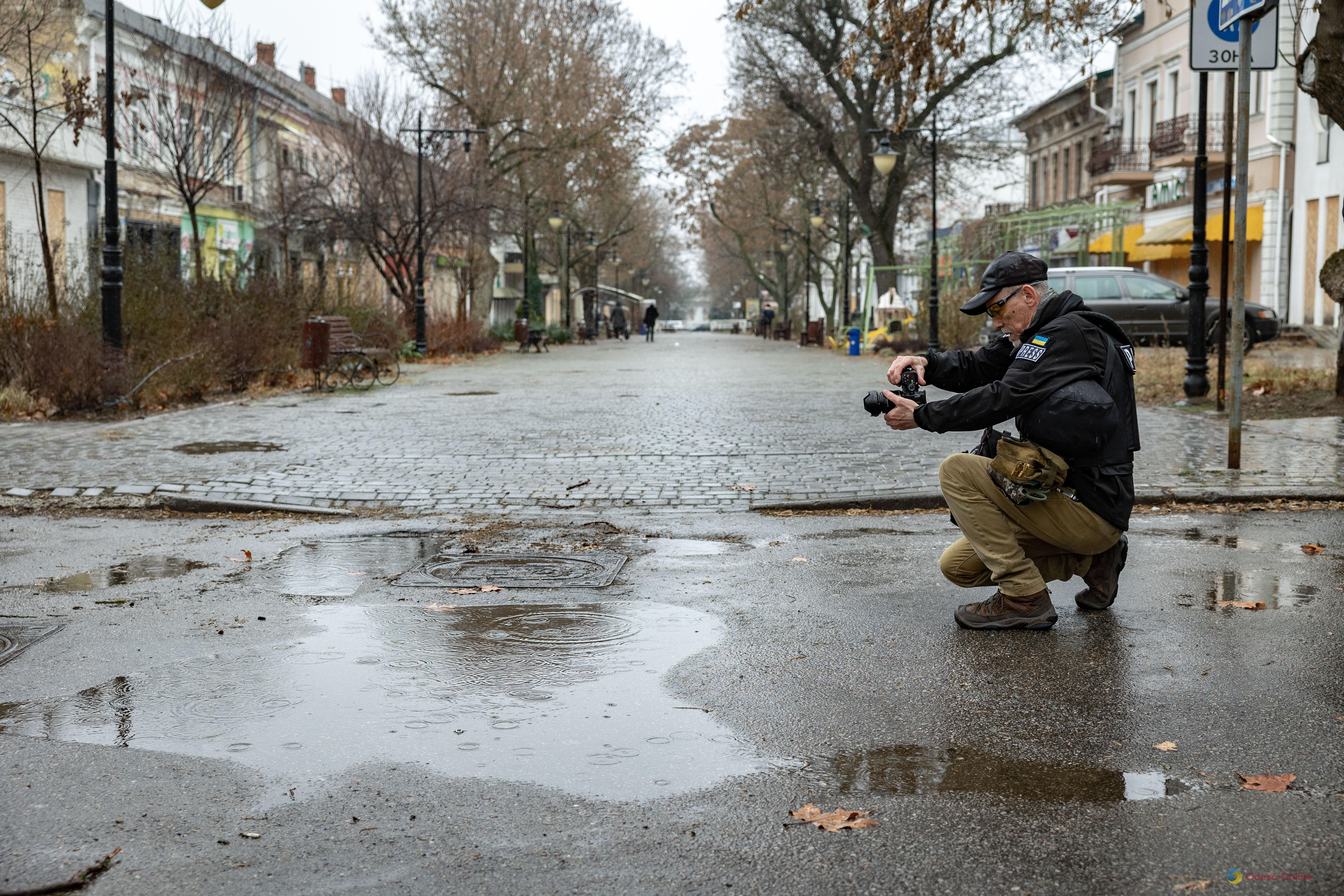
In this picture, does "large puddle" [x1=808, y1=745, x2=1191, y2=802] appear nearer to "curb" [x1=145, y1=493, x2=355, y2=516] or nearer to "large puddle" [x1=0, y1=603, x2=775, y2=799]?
"large puddle" [x1=0, y1=603, x2=775, y2=799]

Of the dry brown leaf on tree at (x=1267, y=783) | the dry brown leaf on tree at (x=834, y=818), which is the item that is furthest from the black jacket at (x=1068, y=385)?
the dry brown leaf on tree at (x=834, y=818)

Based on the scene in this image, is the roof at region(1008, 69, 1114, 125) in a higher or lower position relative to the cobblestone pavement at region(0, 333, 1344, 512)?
higher

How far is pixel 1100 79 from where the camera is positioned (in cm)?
4872

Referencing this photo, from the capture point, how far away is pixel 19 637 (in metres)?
5.33

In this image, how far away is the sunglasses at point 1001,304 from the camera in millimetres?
5199

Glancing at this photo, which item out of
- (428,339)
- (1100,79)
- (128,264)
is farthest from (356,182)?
(1100,79)

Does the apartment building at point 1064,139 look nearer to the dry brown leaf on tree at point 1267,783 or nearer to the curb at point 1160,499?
the curb at point 1160,499

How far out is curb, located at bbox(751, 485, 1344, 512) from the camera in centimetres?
860

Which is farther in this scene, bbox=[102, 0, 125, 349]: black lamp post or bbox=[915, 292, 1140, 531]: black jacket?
bbox=[102, 0, 125, 349]: black lamp post

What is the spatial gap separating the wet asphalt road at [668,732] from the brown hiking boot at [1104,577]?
0.26 feet

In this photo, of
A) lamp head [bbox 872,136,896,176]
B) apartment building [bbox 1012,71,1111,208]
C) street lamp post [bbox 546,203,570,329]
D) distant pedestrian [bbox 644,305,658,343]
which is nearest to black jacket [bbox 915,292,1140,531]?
lamp head [bbox 872,136,896,176]

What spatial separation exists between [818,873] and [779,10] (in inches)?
1349

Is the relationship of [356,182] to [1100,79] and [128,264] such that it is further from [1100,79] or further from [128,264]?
[1100,79]

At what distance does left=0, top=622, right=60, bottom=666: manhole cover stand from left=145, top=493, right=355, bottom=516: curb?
3118 mm
